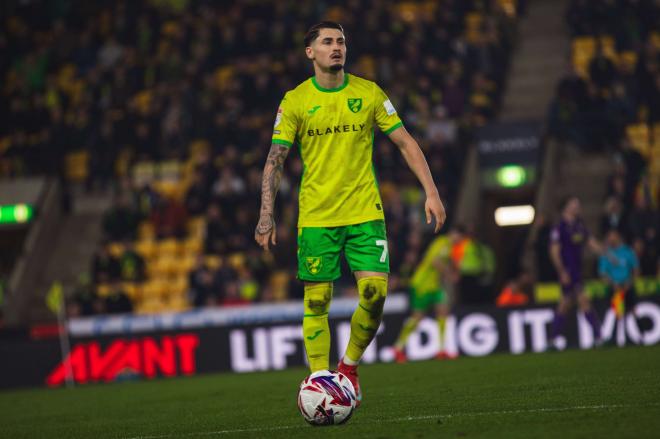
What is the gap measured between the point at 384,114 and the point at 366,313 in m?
1.27

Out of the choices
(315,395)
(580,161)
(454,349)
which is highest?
(580,161)

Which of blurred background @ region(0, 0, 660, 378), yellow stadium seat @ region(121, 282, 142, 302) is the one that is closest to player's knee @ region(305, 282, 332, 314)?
blurred background @ region(0, 0, 660, 378)

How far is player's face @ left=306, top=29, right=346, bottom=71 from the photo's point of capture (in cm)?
795

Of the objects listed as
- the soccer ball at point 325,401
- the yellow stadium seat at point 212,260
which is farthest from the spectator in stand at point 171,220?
the soccer ball at point 325,401

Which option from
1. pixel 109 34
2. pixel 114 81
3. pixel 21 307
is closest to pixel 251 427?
pixel 21 307

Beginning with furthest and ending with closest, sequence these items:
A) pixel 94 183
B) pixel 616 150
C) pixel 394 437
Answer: pixel 94 183, pixel 616 150, pixel 394 437

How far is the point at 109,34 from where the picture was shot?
30.4 m

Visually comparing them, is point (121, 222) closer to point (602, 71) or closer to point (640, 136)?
point (602, 71)

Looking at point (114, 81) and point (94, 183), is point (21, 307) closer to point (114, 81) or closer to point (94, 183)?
point (94, 183)

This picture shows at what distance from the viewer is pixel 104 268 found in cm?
2331

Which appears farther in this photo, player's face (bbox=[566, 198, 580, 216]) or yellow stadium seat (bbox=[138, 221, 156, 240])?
yellow stadium seat (bbox=[138, 221, 156, 240])

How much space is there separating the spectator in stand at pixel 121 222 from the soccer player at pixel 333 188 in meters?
16.6

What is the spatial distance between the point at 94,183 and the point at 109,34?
16.6 ft

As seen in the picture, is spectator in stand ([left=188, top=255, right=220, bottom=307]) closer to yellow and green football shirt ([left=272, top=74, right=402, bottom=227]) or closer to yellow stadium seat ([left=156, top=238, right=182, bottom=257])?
yellow stadium seat ([left=156, top=238, right=182, bottom=257])
